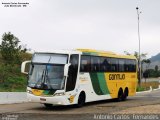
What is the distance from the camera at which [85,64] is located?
25312mm

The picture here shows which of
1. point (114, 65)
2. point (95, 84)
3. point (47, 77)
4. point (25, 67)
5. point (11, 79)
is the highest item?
point (114, 65)

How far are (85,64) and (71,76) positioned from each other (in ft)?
7.00

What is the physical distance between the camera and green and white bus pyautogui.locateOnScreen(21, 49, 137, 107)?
887 inches

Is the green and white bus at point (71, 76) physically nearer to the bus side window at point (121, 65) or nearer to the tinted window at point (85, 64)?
the tinted window at point (85, 64)

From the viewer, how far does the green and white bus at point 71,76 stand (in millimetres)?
22531

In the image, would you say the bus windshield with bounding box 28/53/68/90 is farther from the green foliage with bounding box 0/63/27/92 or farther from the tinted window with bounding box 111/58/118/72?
the green foliage with bounding box 0/63/27/92

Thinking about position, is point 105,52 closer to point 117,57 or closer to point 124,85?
point 117,57

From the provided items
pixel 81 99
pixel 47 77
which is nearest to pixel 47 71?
pixel 47 77

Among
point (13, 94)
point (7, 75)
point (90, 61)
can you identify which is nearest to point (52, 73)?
point (90, 61)

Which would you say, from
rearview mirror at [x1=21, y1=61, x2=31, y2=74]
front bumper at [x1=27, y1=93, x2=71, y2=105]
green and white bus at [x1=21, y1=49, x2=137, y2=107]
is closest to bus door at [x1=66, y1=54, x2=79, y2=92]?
green and white bus at [x1=21, y1=49, x2=137, y2=107]

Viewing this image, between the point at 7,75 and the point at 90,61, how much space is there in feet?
62.9

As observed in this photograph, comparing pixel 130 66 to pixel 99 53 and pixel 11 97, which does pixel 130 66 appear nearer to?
pixel 99 53

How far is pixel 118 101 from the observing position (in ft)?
101

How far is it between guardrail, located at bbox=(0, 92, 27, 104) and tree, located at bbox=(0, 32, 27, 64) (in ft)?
56.2
